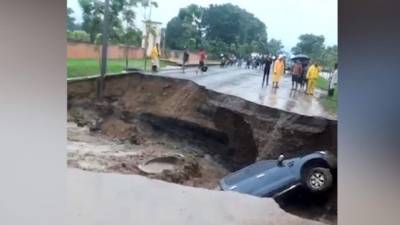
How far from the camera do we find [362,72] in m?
2.37

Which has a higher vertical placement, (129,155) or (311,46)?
(311,46)

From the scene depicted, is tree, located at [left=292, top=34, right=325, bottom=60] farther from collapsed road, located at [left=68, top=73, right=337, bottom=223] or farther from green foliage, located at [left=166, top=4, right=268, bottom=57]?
collapsed road, located at [left=68, top=73, right=337, bottom=223]

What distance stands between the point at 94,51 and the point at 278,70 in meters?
0.92

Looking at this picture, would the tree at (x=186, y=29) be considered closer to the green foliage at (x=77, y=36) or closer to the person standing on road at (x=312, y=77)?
the green foliage at (x=77, y=36)

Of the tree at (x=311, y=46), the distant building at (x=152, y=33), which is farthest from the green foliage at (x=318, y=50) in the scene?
the distant building at (x=152, y=33)

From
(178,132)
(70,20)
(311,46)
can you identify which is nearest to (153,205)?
(178,132)

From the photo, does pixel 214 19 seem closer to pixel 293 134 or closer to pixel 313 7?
pixel 313 7

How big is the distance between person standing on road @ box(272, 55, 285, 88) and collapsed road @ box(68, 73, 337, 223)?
147 mm

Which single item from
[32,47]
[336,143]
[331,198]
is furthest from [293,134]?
[32,47]

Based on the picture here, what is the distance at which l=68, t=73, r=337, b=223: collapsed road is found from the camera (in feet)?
7.84

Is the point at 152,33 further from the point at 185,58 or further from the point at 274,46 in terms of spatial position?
the point at 274,46

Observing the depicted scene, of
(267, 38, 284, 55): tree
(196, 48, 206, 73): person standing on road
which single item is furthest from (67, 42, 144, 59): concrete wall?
(267, 38, 284, 55): tree

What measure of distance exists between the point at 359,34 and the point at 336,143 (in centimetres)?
55

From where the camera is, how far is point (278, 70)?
96.0 inches
